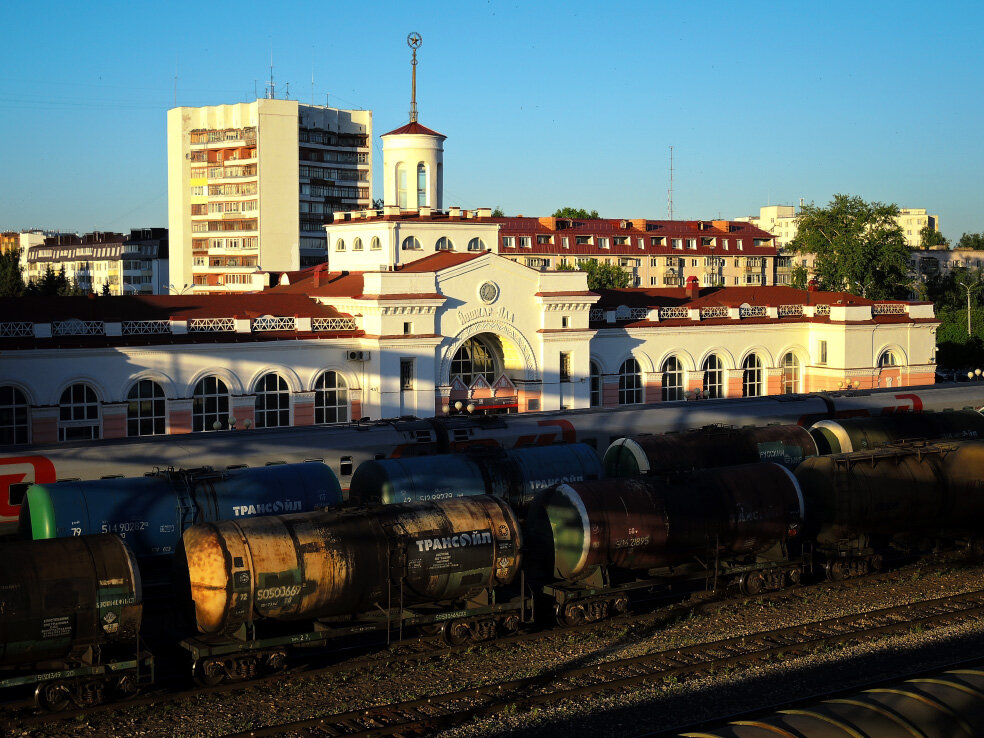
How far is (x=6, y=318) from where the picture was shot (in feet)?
131

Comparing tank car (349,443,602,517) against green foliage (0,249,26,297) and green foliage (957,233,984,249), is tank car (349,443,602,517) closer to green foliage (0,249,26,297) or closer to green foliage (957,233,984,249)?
green foliage (0,249,26,297)

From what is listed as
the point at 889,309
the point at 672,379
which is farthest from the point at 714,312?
the point at 889,309

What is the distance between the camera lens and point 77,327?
40.1m

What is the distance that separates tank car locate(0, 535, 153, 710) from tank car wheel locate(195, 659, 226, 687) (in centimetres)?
89

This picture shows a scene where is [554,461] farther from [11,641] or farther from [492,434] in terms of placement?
[11,641]

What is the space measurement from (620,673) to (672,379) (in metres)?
33.9

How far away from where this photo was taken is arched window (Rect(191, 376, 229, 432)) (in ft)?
137

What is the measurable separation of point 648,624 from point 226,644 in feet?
30.1

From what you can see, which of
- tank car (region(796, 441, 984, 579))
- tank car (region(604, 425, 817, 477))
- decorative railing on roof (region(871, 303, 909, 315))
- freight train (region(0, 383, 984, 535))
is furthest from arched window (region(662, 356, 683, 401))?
tank car (region(796, 441, 984, 579))

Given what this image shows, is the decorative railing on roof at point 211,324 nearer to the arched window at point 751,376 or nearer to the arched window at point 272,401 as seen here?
the arched window at point 272,401

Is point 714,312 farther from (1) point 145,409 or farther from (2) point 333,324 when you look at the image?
(1) point 145,409

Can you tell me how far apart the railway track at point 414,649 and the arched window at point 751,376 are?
27047mm

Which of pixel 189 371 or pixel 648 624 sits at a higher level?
pixel 189 371

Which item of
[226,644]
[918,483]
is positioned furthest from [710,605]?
[226,644]
